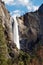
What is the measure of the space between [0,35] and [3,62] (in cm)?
431

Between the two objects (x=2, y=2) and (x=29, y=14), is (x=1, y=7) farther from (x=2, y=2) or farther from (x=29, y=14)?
(x=29, y=14)

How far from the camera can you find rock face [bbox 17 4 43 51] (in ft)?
568

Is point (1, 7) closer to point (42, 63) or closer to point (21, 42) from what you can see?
point (21, 42)

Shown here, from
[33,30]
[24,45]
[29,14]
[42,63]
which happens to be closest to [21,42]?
[24,45]

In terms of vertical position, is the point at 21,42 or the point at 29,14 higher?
the point at 29,14

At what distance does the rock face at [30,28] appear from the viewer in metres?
173

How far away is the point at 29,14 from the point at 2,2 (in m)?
51.8

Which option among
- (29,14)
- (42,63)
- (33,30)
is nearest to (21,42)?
(33,30)

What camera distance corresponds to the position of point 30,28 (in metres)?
183

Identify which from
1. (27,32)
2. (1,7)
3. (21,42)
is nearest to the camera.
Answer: (1,7)

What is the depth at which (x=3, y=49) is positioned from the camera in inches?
2048

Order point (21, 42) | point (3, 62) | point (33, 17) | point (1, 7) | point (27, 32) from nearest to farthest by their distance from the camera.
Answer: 1. point (3, 62)
2. point (1, 7)
3. point (21, 42)
4. point (27, 32)
5. point (33, 17)

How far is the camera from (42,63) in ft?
225

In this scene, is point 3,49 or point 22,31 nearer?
point 3,49
